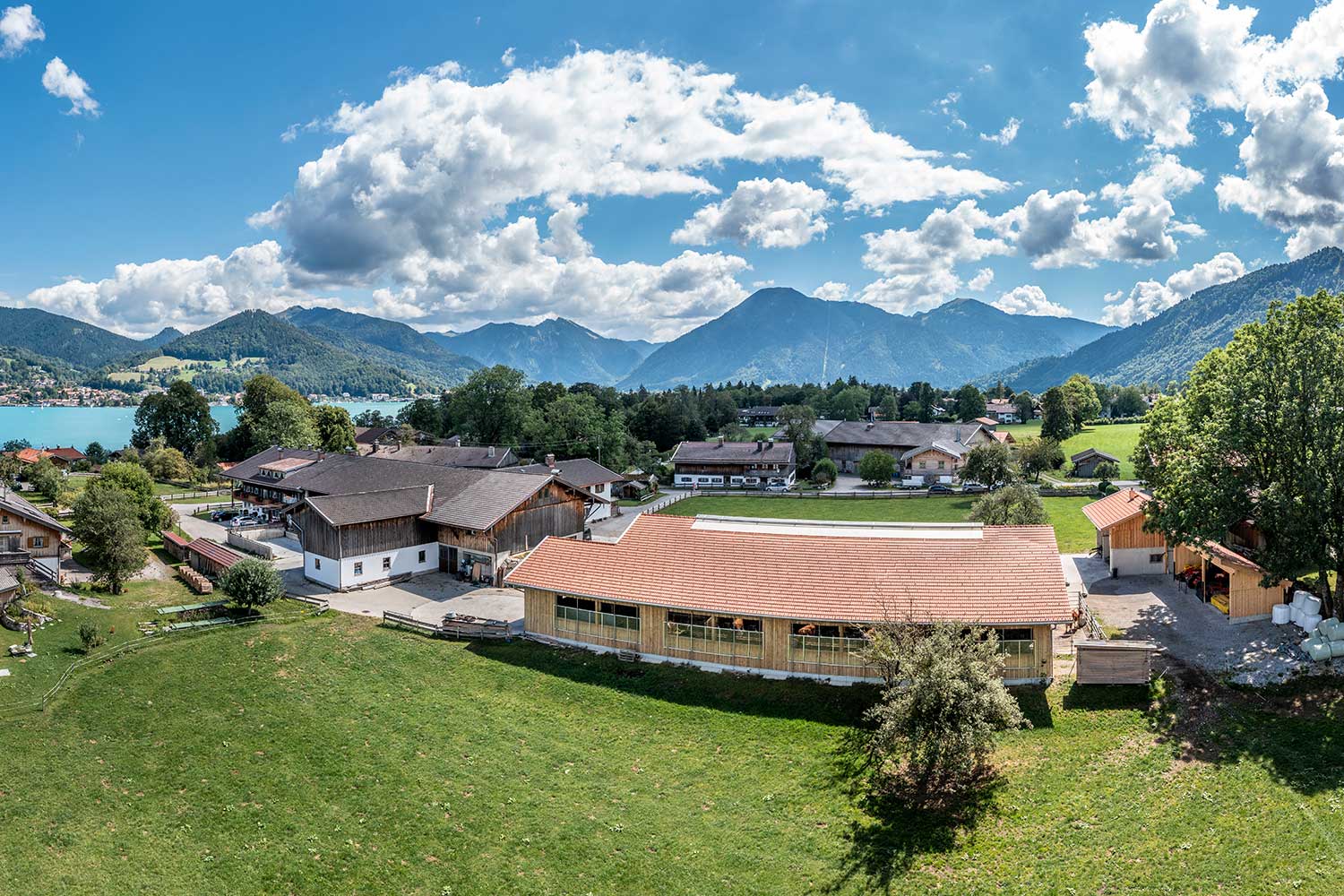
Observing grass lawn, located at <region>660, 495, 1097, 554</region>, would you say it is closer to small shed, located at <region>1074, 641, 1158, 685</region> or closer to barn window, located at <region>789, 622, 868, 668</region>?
small shed, located at <region>1074, 641, 1158, 685</region>

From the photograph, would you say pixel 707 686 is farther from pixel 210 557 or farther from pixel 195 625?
pixel 210 557

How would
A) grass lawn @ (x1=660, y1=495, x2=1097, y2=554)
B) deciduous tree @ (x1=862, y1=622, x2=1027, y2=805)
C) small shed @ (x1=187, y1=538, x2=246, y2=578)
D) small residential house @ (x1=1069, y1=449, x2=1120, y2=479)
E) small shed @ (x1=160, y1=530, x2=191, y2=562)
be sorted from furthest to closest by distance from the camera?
small residential house @ (x1=1069, y1=449, x2=1120, y2=479) < grass lawn @ (x1=660, y1=495, x2=1097, y2=554) < small shed @ (x1=160, y1=530, x2=191, y2=562) < small shed @ (x1=187, y1=538, x2=246, y2=578) < deciduous tree @ (x1=862, y1=622, x2=1027, y2=805)

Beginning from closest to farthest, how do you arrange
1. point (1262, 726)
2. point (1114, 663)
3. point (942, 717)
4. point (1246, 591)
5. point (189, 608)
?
point (942, 717) < point (1262, 726) < point (1114, 663) < point (1246, 591) < point (189, 608)

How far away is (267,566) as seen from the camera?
109 ft

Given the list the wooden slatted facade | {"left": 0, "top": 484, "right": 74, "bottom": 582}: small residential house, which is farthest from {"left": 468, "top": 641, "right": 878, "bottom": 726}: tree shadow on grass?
{"left": 0, "top": 484, "right": 74, "bottom": 582}: small residential house

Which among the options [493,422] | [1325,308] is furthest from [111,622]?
[493,422]

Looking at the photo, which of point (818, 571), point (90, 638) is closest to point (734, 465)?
point (818, 571)

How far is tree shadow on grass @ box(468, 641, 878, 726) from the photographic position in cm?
2288

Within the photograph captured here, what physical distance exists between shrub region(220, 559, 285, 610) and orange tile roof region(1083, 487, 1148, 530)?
40661 millimetres

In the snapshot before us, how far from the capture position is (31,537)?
129 ft

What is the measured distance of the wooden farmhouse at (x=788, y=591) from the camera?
78.4 ft

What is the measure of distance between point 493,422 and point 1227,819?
270 feet

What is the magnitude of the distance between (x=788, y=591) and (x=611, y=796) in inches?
397

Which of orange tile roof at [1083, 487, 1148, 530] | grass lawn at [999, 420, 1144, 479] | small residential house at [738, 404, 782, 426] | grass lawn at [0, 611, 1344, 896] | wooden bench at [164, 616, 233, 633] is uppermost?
small residential house at [738, 404, 782, 426]
